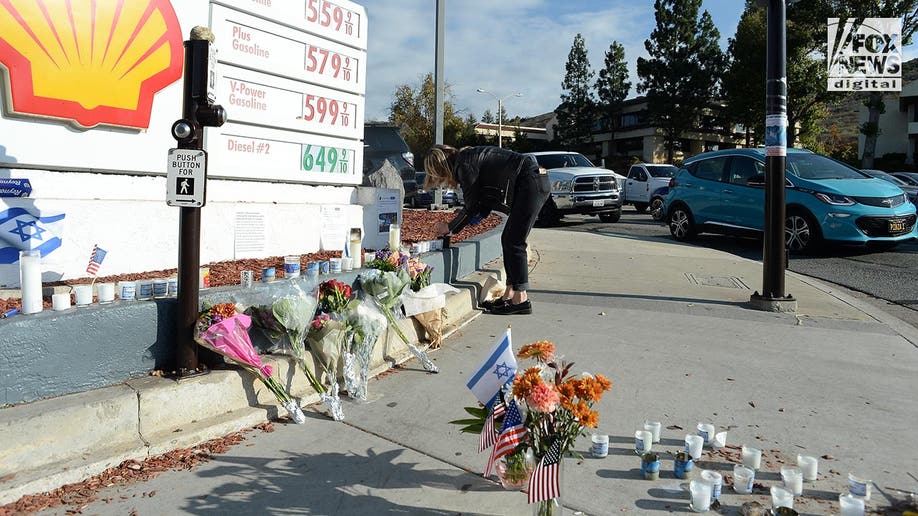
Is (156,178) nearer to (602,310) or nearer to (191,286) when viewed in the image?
(191,286)

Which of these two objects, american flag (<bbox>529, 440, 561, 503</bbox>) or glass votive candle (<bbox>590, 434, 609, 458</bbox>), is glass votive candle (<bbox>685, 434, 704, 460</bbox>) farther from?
american flag (<bbox>529, 440, 561, 503</bbox>)

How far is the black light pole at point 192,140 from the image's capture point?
142 inches

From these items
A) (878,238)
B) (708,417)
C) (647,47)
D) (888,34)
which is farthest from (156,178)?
(647,47)

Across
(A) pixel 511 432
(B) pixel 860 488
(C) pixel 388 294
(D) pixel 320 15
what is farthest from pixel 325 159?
(B) pixel 860 488

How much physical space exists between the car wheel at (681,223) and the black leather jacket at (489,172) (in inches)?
319

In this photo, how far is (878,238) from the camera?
1068cm

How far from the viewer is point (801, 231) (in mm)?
11367

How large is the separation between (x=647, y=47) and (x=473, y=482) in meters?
60.2

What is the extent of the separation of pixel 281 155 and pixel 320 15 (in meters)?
1.57

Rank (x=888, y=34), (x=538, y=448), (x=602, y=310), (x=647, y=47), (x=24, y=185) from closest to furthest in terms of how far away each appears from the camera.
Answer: (x=538, y=448) → (x=24, y=185) → (x=602, y=310) → (x=888, y=34) → (x=647, y=47)

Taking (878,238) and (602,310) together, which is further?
(878,238)

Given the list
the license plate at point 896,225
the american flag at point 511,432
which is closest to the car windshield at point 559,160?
the license plate at point 896,225

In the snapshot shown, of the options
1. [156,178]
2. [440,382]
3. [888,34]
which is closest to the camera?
[440,382]

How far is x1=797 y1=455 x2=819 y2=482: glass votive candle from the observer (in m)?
3.25
